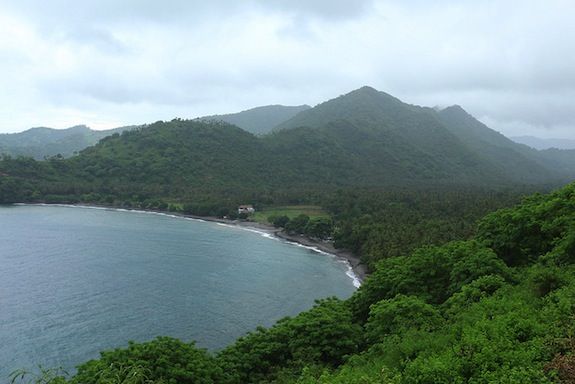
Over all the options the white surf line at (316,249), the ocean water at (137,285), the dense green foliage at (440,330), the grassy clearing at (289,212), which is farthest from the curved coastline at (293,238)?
the dense green foliage at (440,330)

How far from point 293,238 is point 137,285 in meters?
59.2

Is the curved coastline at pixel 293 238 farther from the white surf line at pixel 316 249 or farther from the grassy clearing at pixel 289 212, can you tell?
the grassy clearing at pixel 289 212

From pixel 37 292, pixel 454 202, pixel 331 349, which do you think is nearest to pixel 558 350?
pixel 331 349

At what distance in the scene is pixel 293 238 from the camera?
136 meters

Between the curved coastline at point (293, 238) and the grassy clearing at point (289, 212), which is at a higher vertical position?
the grassy clearing at point (289, 212)

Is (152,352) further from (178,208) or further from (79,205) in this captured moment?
(79,205)

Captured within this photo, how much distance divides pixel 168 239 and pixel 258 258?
30355mm

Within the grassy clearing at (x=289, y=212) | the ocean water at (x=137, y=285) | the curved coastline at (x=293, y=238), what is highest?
the grassy clearing at (x=289, y=212)

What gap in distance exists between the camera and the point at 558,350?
17.6m

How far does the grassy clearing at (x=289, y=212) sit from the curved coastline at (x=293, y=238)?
6802 mm

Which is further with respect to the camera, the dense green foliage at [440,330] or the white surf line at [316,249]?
the white surf line at [316,249]

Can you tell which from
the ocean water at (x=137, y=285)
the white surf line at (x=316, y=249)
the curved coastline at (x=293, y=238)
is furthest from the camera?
the curved coastline at (x=293, y=238)

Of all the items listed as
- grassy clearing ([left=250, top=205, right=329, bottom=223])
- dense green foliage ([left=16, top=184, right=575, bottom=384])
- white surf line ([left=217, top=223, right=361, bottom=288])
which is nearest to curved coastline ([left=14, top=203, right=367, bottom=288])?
white surf line ([left=217, top=223, right=361, bottom=288])

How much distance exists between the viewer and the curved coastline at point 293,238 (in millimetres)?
100119
